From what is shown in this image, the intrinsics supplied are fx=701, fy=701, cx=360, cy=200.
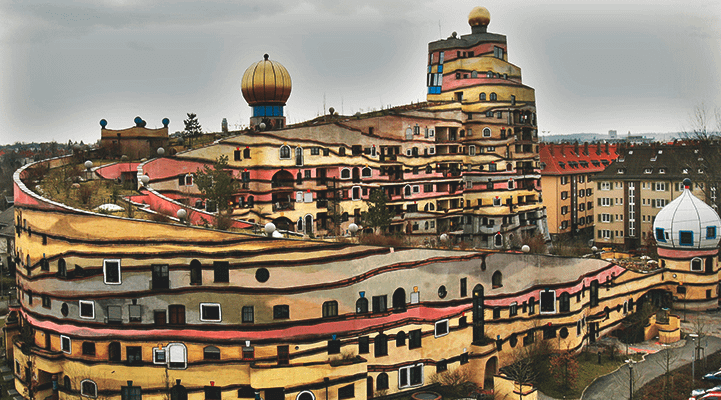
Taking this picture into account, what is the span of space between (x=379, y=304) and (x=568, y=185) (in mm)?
46626

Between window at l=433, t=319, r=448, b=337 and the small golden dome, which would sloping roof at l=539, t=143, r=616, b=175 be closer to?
the small golden dome

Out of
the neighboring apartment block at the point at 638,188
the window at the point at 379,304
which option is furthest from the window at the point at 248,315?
the neighboring apartment block at the point at 638,188

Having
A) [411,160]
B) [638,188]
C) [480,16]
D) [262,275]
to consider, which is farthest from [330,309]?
[638,188]

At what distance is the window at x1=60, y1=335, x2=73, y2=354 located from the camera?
1218 inches

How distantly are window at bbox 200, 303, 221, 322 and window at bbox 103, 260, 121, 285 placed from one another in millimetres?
3799

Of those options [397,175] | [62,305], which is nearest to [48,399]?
[62,305]

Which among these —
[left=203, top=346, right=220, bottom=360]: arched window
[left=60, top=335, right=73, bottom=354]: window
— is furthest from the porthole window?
[left=60, top=335, right=73, bottom=354]: window

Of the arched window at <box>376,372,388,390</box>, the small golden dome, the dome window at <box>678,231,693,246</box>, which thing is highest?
the small golden dome

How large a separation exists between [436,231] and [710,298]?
19865 mm

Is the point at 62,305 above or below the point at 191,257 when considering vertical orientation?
below

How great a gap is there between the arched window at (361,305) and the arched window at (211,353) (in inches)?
247

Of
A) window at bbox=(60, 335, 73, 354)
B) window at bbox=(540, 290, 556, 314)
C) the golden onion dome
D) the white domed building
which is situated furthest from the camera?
the white domed building

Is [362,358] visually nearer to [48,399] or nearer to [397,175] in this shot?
[48,399]

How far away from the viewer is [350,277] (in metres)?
31.0
